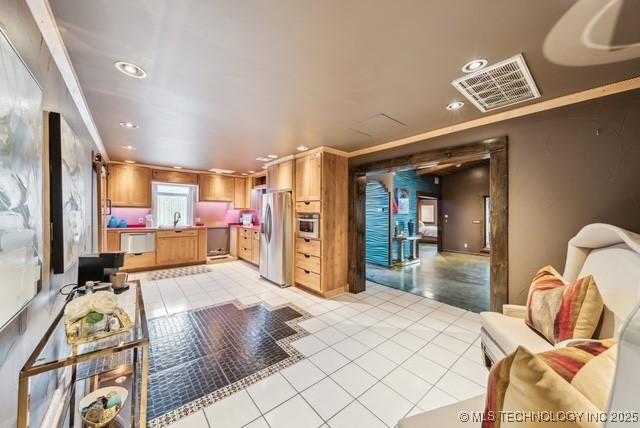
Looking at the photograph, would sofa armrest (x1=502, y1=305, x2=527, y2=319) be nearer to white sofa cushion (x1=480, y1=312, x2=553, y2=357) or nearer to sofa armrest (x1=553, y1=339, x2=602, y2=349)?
white sofa cushion (x1=480, y1=312, x2=553, y2=357)

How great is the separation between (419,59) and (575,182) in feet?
6.15

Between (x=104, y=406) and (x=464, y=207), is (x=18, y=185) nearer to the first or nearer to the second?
(x=104, y=406)

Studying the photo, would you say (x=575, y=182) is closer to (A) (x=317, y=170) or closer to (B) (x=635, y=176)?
(B) (x=635, y=176)

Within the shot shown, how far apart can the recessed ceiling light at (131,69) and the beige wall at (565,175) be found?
336 cm

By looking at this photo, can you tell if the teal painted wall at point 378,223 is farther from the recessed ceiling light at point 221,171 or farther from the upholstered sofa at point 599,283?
the upholstered sofa at point 599,283

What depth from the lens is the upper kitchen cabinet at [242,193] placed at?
6.81 m

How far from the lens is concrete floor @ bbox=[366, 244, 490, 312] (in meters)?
3.70

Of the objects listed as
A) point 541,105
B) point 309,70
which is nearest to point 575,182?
point 541,105

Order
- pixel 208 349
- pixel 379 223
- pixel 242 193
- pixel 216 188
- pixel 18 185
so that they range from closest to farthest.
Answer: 1. pixel 18 185
2. pixel 208 349
3. pixel 379 223
4. pixel 216 188
5. pixel 242 193

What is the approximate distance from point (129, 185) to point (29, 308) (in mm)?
5305

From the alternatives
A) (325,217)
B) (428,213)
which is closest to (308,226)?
(325,217)

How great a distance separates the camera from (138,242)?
4.95 m

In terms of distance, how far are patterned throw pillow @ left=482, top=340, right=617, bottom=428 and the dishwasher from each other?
6194 mm

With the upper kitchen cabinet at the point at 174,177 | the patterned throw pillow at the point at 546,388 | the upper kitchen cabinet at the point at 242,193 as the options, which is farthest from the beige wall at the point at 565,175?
the upper kitchen cabinet at the point at 174,177
